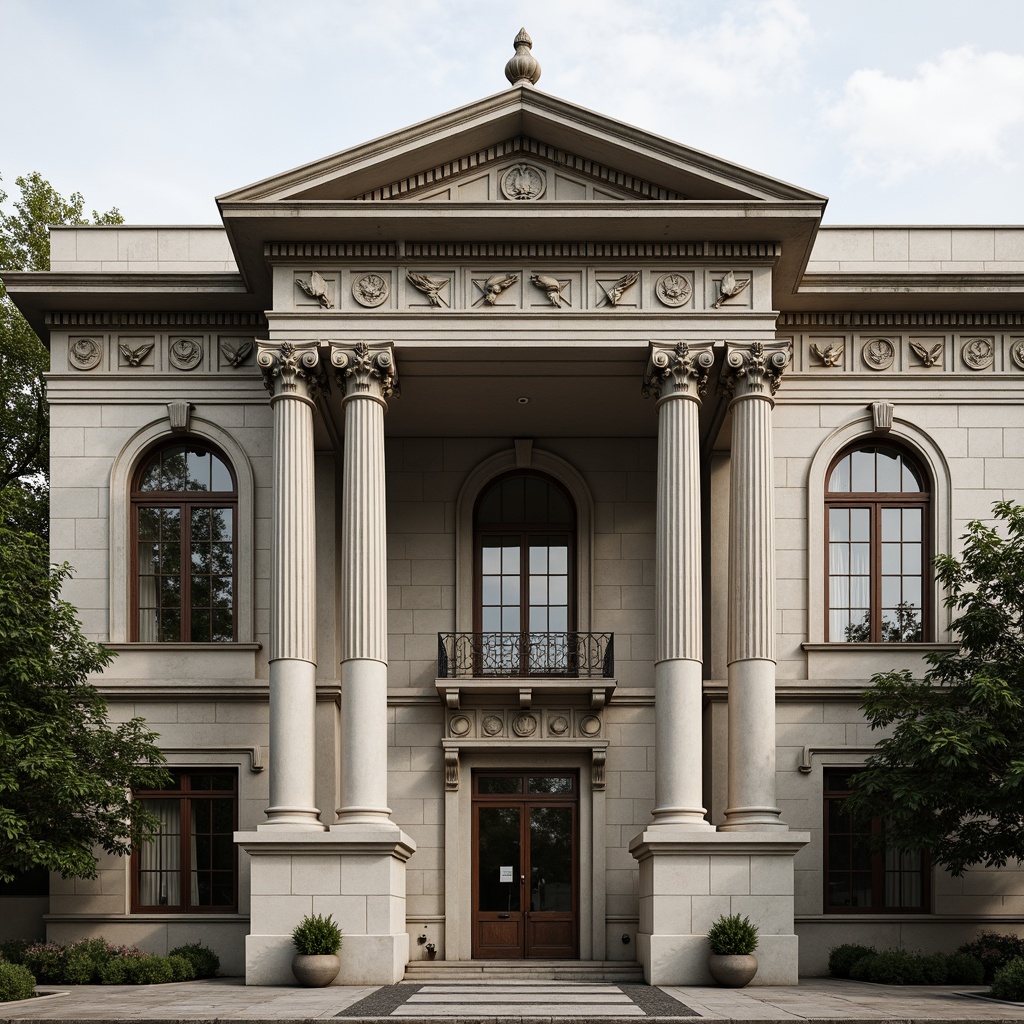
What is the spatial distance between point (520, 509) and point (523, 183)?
6.74 metres

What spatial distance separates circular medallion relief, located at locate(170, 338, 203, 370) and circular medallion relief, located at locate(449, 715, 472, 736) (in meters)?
8.16

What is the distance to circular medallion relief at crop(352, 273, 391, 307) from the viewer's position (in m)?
23.5

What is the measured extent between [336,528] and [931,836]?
11.9 m

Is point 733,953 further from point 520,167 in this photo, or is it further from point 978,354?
point 520,167

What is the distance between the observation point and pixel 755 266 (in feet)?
77.7

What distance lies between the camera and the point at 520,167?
23891 mm

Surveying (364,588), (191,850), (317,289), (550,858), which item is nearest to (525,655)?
(550,858)

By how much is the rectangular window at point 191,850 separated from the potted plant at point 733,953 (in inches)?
349

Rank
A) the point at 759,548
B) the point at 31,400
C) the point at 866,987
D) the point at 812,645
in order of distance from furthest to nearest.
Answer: the point at 31,400, the point at 812,645, the point at 759,548, the point at 866,987

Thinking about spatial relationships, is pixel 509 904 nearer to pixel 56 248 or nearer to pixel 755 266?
pixel 755 266

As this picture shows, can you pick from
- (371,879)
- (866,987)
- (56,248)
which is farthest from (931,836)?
(56,248)

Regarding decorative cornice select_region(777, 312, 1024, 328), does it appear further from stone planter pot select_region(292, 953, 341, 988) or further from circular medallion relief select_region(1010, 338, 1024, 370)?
stone planter pot select_region(292, 953, 341, 988)

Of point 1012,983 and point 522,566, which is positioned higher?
point 522,566

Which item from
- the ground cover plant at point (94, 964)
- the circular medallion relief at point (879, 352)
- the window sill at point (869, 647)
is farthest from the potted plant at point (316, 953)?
the circular medallion relief at point (879, 352)
